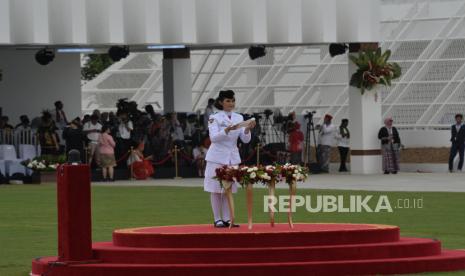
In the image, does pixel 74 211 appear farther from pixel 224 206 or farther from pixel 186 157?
pixel 186 157

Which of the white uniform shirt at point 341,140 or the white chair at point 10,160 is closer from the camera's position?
the white chair at point 10,160

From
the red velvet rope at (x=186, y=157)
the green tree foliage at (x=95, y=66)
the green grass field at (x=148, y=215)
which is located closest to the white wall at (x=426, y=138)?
the red velvet rope at (x=186, y=157)

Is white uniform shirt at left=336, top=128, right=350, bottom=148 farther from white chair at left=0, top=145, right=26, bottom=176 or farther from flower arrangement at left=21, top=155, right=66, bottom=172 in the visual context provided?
white chair at left=0, top=145, right=26, bottom=176

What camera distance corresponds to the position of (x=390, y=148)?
44.4 m

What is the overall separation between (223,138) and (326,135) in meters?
27.3

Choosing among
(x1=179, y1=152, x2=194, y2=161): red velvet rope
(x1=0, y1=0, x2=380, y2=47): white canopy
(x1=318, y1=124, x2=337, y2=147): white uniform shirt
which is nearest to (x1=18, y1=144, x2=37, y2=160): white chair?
(x1=0, y1=0, x2=380, y2=47): white canopy

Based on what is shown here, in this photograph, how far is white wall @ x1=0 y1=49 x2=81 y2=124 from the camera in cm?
4725

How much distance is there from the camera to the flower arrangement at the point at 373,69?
44344 millimetres

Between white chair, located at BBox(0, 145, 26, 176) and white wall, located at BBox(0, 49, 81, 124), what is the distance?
651cm

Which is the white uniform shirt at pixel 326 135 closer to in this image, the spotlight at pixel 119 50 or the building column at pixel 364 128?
the building column at pixel 364 128

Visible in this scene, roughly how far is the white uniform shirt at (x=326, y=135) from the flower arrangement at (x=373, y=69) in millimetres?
2175

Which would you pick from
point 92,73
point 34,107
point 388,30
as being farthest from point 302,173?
point 92,73

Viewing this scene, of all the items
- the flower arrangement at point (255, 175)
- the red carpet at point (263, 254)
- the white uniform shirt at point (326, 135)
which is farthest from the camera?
the white uniform shirt at point (326, 135)

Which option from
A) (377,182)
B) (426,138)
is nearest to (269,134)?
(426,138)
